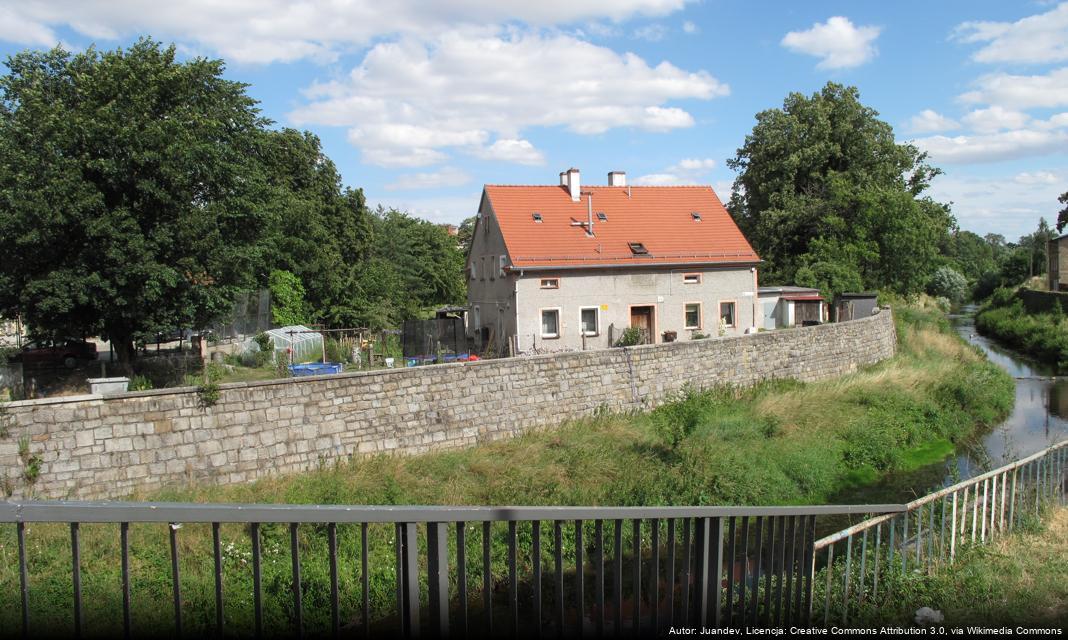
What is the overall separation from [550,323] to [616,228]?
4.72 metres

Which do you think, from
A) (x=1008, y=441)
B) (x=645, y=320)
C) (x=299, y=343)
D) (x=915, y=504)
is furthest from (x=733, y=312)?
(x=915, y=504)

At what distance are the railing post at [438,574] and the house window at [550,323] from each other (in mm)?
21736

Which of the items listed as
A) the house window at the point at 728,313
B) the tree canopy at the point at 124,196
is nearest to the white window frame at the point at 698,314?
the house window at the point at 728,313

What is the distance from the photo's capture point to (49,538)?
26.0 ft

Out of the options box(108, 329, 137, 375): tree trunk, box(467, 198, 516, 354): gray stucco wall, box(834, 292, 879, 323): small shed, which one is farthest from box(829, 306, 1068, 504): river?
box(108, 329, 137, 375): tree trunk

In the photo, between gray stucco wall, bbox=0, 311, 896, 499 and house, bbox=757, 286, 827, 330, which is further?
house, bbox=757, 286, 827, 330

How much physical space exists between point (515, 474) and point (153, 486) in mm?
5522

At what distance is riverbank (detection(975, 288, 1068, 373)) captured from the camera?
34.1m

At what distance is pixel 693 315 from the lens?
2683 cm

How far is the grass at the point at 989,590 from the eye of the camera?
5.68 meters

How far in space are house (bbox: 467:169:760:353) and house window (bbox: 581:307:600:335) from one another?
0.03 meters

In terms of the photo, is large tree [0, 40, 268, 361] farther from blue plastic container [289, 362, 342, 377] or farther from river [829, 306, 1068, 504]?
river [829, 306, 1068, 504]

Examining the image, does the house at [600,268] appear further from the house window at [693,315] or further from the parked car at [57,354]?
the parked car at [57,354]

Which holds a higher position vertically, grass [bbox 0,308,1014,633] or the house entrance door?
the house entrance door
